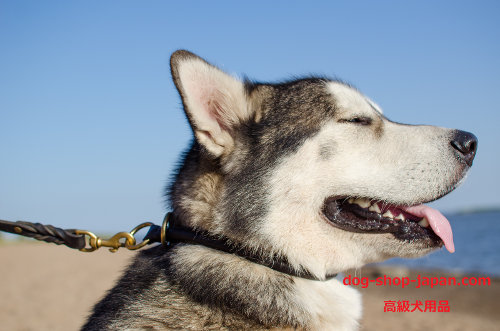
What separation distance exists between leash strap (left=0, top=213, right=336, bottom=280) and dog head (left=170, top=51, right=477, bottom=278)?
0.23ft

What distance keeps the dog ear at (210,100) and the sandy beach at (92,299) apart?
472 cm

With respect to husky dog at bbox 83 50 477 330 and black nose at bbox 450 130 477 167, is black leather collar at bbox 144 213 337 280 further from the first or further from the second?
black nose at bbox 450 130 477 167

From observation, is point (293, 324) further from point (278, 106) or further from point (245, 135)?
point (278, 106)

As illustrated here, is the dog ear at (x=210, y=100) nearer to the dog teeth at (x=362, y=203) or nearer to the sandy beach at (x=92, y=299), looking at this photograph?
the dog teeth at (x=362, y=203)

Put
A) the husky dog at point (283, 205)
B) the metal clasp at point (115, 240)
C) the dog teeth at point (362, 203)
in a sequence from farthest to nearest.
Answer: the metal clasp at point (115, 240), the dog teeth at point (362, 203), the husky dog at point (283, 205)

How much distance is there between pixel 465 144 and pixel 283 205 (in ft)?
5.06

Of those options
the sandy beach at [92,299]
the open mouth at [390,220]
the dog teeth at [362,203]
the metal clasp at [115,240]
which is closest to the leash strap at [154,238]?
the metal clasp at [115,240]

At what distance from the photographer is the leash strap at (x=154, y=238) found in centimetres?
318

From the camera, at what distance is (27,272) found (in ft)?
76.2

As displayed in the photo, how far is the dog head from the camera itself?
10.6ft

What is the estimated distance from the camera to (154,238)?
3.51 meters

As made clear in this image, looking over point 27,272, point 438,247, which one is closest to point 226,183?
point 438,247

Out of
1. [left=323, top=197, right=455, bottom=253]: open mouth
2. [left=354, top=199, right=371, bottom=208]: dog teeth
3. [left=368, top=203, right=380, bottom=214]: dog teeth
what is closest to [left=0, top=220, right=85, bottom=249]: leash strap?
[left=323, top=197, right=455, bottom=253]: open mouth

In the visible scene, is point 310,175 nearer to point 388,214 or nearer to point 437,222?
point 388,214
